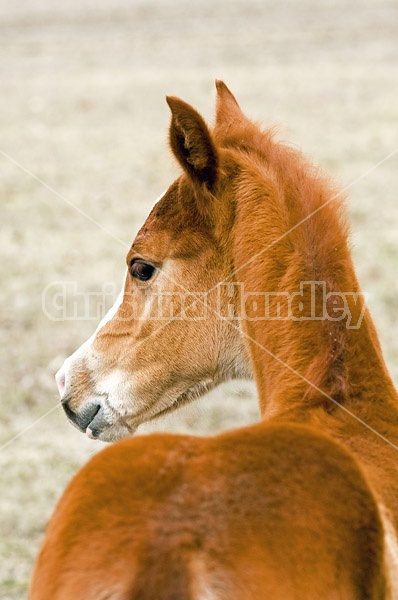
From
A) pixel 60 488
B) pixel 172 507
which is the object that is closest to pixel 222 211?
pixel 172 507

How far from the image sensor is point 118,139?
44.5ft

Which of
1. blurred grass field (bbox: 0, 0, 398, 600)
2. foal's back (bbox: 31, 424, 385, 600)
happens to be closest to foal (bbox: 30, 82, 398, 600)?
foal's back (bbox: 31, 424, 385, 600)

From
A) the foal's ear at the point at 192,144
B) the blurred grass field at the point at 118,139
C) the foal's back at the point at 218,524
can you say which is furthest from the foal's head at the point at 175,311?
the foal's back at the point at 218,524

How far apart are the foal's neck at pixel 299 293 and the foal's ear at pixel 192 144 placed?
10cm

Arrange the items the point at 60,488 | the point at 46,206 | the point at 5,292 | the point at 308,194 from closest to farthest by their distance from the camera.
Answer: the point at 308,194, the point at 60,488, the point at 5,292, the point at 46,206

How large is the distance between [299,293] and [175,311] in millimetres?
521

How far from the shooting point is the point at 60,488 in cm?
487

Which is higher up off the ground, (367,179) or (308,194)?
(367,179)

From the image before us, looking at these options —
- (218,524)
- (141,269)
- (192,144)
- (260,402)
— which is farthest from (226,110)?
(218,524)

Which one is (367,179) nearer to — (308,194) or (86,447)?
(86,447)

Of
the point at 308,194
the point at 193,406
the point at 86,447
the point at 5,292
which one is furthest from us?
the point at 5,292

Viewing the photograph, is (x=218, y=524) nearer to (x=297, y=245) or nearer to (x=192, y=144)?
(x=297, y=245)

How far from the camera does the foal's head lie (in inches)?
100

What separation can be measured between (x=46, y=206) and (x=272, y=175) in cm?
809
